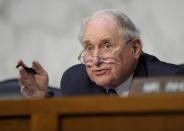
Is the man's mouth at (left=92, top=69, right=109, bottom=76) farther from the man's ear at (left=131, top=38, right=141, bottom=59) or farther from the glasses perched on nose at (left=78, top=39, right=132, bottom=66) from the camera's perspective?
the man's ear at (left=131, top=38, right=141, bottom=59)

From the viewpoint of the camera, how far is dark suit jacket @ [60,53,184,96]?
150 cm

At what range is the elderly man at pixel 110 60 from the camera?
145 cm

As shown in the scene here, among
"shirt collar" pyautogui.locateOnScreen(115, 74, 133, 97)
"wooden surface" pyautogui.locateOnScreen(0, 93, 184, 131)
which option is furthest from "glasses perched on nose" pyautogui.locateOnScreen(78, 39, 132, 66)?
"wooden surface" pyautogui.locateOnScreen(0, 93, 184, 131)

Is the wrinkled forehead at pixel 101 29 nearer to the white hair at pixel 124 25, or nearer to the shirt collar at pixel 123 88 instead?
the white hair at pixel 124 25

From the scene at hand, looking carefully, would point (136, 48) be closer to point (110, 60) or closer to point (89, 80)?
point (110, 60)

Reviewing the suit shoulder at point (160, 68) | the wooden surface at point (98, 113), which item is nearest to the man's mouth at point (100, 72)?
the suit shoulder at point (160, 68)

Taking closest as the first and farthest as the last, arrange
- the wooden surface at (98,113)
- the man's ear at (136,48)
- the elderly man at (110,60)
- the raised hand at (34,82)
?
the wooden surface at (98,113), the raised hand at (34,82), the elderly man at (110,60), the man's ear at (136,48)

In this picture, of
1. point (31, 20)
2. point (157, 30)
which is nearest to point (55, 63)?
point (31, 20)

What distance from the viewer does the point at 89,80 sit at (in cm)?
166

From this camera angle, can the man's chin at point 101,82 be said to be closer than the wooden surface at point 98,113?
No

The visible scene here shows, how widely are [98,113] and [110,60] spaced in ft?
2.57

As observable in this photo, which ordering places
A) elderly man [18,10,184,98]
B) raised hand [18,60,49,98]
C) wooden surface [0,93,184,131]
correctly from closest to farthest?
1. wooden surface [0,93,184,131]
2. raised hand [18,60,49,98]
3. elderly man [18,10,184,98]

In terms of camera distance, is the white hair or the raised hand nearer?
the raised hand

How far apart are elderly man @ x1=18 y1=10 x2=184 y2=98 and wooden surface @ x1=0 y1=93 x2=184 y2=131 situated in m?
0.63
